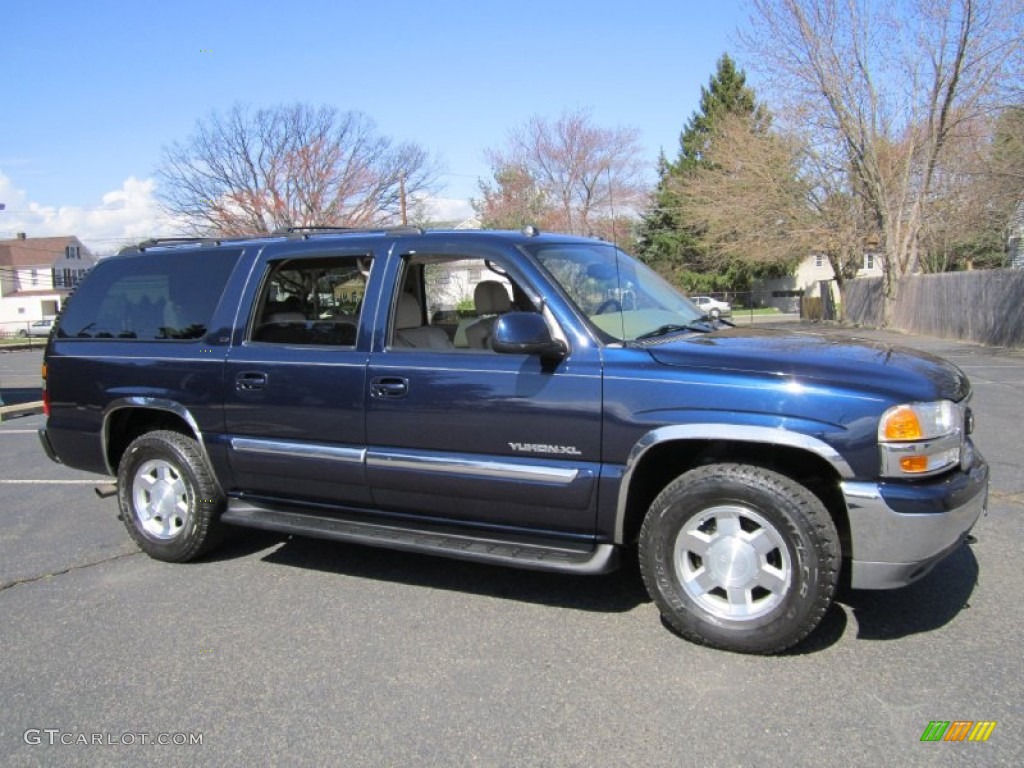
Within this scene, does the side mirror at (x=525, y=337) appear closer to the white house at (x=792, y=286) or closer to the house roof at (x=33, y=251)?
the white house at (x=792, y=286)

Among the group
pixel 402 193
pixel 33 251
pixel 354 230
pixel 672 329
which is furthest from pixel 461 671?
pixel 33 251

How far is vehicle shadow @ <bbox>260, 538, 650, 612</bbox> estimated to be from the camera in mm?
4152

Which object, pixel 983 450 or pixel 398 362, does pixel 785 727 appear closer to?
pixel 398 362

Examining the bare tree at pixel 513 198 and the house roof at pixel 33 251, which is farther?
the house roof at pixel 33 251

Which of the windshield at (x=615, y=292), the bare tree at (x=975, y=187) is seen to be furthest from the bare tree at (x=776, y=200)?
the windshield at (x=615, y=292)

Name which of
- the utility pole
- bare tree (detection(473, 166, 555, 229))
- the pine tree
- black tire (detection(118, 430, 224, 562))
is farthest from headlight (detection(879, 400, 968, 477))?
Result: the pine tree

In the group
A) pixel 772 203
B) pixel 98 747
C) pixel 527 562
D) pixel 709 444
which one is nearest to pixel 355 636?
pixel 527 562

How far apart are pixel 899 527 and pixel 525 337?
1731 mm

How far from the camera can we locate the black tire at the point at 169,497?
4.72m

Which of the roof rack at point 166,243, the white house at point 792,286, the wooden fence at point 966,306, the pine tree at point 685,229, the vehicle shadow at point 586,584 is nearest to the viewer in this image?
the vehicle shadow at point 586,584

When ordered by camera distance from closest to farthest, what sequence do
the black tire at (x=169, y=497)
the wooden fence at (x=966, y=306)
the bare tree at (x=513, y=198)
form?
the black tire at (x=169, y=497), the wooden fence at (x=966, y=306), the bare tree at (x=513, y=198)

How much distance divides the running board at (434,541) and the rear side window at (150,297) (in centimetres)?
117

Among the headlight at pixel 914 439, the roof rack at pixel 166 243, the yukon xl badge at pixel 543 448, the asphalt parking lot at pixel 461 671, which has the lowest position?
A: the asphalt parking lot at pixel 461 671

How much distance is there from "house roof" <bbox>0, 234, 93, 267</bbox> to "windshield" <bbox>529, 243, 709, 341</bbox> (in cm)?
8794
